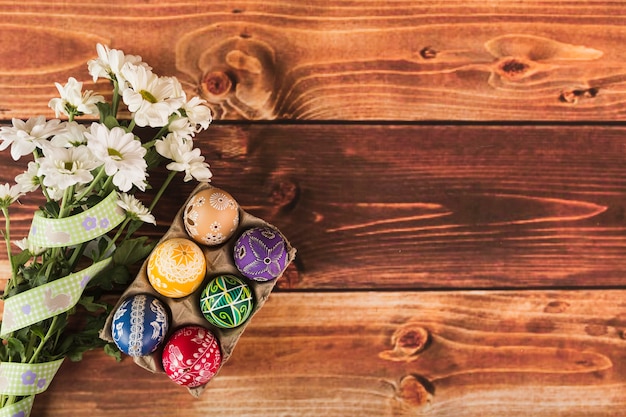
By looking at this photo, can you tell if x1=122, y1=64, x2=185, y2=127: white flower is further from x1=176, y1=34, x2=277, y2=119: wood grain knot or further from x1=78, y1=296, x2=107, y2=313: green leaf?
x1=78, y1=296, x2=107, y2=313: green leaf

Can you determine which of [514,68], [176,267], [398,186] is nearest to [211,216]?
[176,267]

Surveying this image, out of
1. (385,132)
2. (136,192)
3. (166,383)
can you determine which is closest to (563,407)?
(385,132)

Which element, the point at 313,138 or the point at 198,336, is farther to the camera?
the point at 313,138

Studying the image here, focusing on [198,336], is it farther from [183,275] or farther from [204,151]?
[204,151]

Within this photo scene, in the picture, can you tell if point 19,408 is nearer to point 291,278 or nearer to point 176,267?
point 176,267

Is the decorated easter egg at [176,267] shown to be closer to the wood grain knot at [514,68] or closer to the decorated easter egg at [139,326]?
the decorated easter egg at [139,326]

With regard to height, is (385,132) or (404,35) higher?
(404,35)

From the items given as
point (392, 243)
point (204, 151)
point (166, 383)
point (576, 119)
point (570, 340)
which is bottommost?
point (166, 383)

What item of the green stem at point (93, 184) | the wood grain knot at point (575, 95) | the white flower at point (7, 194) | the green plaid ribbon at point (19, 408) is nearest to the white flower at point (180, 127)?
the green stem at point (93, 184)
